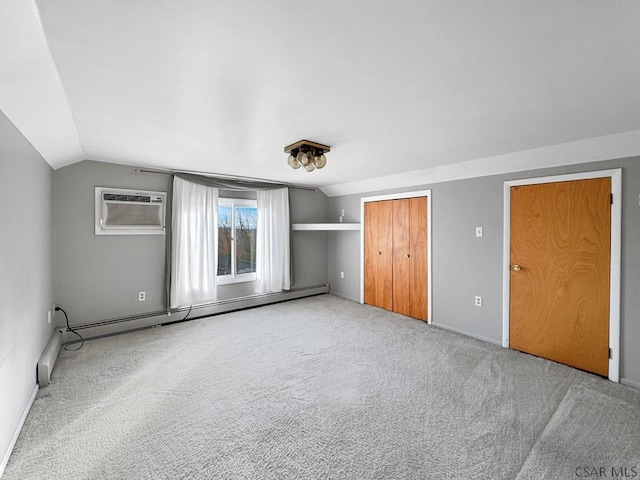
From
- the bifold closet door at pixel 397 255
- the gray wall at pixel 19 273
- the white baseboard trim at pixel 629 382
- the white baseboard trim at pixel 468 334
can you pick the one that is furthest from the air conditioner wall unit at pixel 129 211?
the white baseboard trim at pixel 629 382

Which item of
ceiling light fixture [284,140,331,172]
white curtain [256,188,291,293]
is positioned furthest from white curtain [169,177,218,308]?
ceiling light fixture [284,140,331,172]

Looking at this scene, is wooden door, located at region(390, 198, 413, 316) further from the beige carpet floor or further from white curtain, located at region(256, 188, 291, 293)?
white curtain, located at region(256, 188, 291, 293)

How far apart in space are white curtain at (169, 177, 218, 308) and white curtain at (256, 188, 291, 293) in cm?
78

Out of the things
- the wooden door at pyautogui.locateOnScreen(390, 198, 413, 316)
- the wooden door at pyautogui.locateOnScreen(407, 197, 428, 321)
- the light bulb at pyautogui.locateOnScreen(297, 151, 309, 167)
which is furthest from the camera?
the wooden door at pyautogui.locateOnScreen(390, 198, 413, 316)

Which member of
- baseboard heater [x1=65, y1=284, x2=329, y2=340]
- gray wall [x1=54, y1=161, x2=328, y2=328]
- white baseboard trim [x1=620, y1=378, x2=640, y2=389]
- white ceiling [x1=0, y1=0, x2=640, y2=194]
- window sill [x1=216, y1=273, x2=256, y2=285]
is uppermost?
white ceiling [x1=0, y1=0, x2=640, y2=194]

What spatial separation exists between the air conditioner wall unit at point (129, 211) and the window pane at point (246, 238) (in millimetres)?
1182

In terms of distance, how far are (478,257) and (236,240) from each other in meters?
3.54

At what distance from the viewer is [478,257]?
354 centimetres

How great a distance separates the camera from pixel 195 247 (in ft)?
13.4

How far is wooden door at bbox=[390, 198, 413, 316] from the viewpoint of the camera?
438 cm

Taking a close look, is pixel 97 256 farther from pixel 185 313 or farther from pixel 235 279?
pixel 235 279

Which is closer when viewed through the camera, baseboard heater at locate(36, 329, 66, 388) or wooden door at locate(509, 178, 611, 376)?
baseboard heater at locate(36, 329, 66, 388)

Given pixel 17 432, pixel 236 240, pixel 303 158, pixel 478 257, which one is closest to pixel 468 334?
pixel 478 257

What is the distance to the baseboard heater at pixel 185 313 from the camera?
11.3 ft
